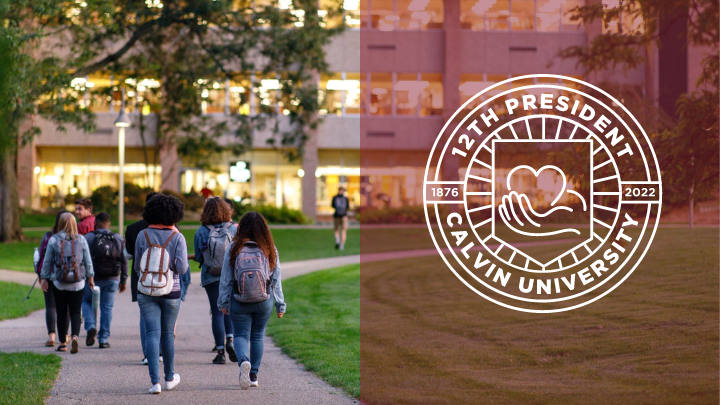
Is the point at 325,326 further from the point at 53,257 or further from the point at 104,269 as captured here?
the point at 53,257

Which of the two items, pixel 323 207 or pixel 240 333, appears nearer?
pixel 240 333

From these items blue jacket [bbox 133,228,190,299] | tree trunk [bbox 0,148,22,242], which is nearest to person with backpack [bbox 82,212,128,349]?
blue jacket [bbox 133,228,190,299]

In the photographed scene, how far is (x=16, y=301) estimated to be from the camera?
13641 mm

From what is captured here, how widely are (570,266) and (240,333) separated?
5.29 meters

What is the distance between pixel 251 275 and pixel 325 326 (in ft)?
14.7

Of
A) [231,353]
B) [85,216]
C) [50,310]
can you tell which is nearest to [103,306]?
[50,310]

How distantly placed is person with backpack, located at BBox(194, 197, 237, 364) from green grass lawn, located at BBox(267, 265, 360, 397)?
0.99 m

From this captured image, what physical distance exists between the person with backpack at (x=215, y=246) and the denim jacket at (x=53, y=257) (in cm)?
153

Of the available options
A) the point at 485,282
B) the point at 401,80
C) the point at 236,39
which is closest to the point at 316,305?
the point at 485,282

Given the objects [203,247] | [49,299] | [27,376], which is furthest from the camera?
[49,299]

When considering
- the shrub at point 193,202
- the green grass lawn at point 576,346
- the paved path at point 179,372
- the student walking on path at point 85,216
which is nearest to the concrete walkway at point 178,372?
the paved path at point 179,372

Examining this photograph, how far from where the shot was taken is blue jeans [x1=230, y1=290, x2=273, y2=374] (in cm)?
735

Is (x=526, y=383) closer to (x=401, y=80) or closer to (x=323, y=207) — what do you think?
(x=401, y=80)

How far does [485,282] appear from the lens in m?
13.6
